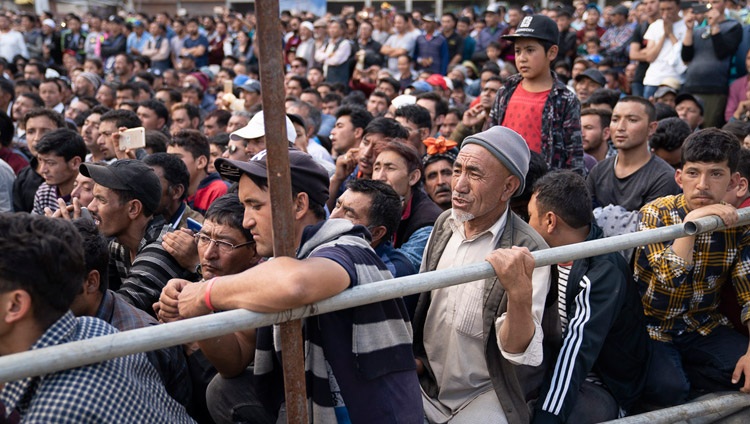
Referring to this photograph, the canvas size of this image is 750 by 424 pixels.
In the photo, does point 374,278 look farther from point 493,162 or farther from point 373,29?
point 373,29

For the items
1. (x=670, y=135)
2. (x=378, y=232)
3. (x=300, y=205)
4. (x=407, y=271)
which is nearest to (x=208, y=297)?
(x=300, y=205)

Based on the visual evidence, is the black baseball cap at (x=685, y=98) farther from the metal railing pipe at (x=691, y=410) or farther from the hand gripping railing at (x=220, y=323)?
the hand gripping railing at (x=220, y=323)

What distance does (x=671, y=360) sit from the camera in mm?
3695

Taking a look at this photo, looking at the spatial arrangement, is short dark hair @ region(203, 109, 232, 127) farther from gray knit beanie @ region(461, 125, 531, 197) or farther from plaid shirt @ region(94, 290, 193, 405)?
plaid shirt @ region(94, 290, 193, 405)

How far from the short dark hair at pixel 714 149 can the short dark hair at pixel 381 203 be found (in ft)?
4.96

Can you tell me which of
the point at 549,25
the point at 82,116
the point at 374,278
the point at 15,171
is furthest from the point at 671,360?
the point at 82,116

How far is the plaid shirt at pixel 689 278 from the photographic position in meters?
3.55

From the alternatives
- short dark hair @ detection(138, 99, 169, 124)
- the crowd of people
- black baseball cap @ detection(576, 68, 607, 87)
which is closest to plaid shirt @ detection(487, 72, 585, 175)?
the crowd of people

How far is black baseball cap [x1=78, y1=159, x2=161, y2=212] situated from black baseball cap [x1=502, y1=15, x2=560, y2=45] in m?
2.88

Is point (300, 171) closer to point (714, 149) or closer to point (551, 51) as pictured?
point (714, 149)

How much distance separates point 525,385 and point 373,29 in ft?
47.0

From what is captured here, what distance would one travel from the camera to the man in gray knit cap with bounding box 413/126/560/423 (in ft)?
10.4

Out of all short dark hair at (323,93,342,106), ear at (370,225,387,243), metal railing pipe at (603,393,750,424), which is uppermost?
ear at (370,225,387,243)

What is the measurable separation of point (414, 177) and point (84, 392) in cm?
338
